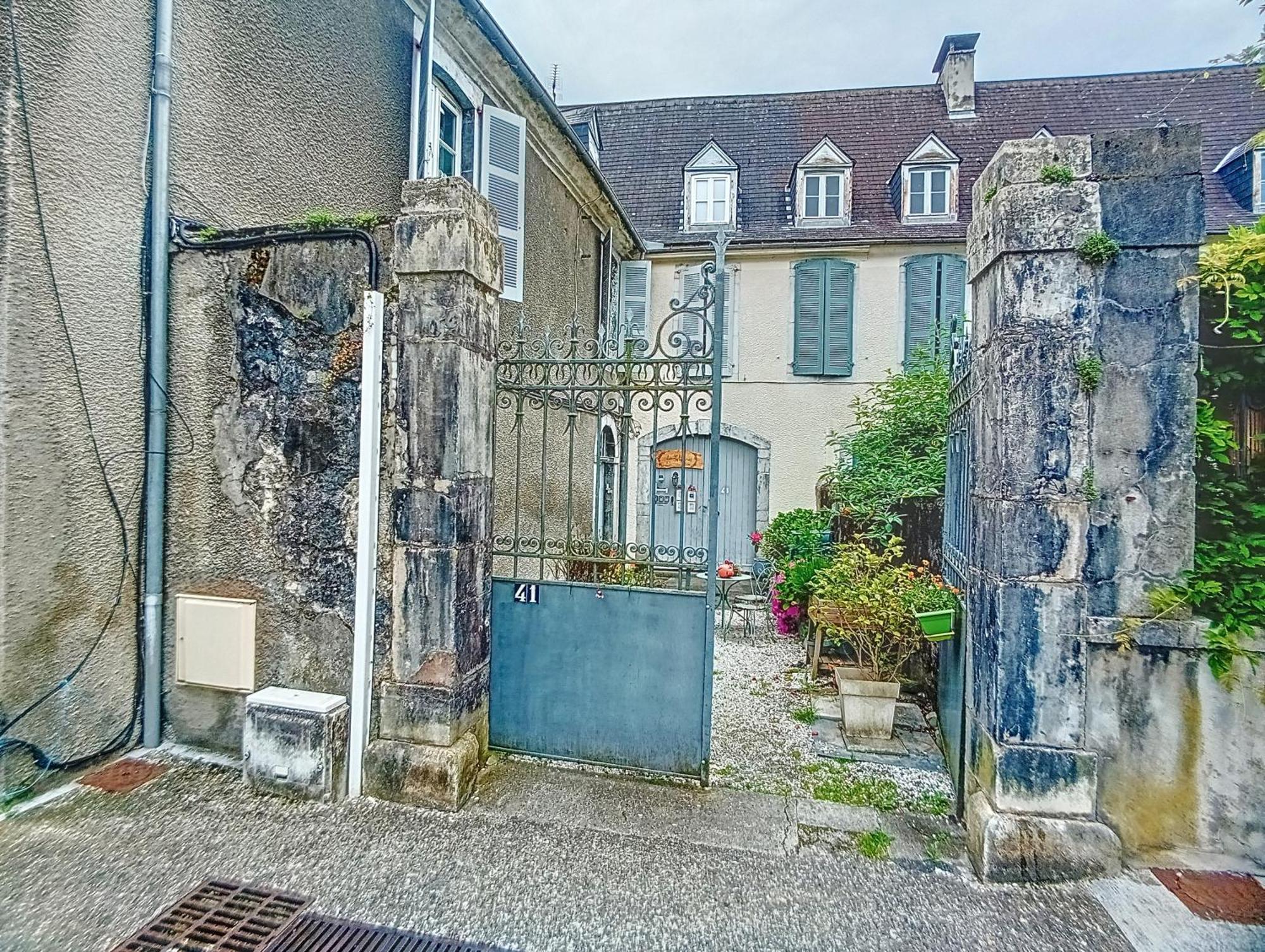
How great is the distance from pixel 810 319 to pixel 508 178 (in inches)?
266

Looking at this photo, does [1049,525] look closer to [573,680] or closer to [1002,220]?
[1002,220]

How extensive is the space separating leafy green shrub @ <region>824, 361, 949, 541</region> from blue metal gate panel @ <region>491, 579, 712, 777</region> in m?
2.86

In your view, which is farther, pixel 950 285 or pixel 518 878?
pixel 950 285

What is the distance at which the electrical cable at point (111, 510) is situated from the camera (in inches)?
118

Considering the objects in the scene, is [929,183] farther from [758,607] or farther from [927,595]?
[927,595]

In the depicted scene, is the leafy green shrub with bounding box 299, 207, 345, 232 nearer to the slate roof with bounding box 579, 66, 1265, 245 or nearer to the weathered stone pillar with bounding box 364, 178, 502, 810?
the weathered stone pillar with bounding box 364, 178, 502, 810

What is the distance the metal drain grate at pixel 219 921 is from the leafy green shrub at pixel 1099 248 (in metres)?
4.15

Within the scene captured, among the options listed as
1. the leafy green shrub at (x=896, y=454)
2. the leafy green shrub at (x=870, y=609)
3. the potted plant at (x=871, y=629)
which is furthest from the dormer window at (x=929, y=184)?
the potted plant at (x=871, y=629)

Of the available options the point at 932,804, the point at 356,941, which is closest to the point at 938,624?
the point at 932,804

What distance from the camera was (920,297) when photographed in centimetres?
1151

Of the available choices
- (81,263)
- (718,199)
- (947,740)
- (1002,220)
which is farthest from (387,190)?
(718,199)

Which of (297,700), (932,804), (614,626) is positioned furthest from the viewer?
(614,626)

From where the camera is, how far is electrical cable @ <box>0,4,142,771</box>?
3.01 meters

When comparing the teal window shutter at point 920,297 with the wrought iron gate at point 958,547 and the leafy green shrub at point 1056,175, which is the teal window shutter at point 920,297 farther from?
the leafy green shrub at point 1056,175
